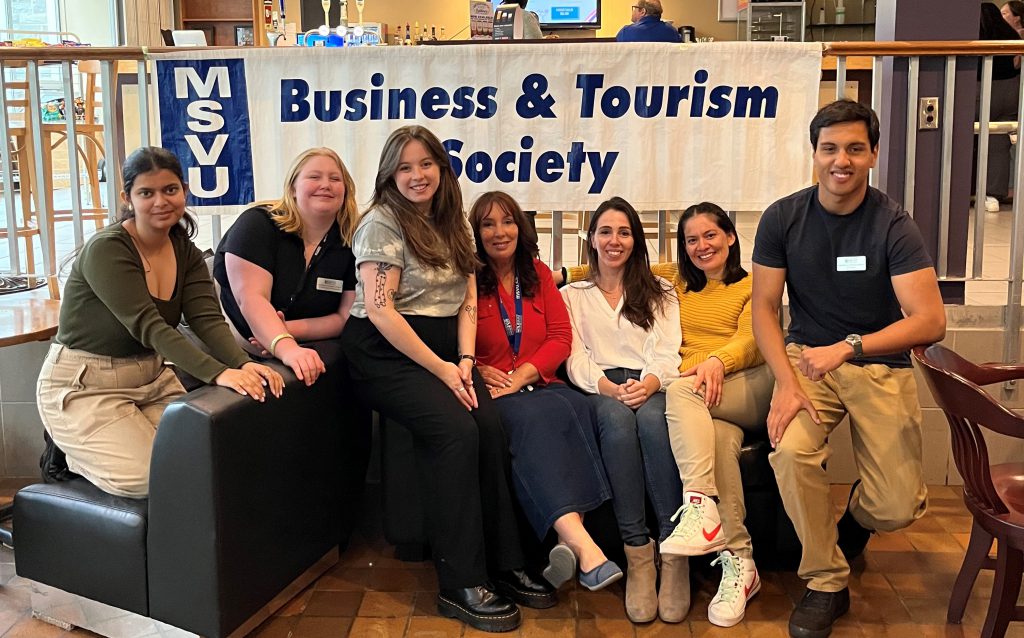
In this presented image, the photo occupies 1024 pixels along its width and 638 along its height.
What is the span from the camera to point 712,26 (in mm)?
11109

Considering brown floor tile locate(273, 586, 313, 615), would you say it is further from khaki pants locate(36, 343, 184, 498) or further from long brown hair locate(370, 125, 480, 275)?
long brown hair locate(370, 125, 480, 275)

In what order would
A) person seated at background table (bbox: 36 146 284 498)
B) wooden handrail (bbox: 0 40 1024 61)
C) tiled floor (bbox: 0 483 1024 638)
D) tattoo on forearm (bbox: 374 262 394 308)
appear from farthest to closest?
wooden handrail (bbox: 0 40 1024 61)
tattoo on forearm (bbox: 374 262 394 308)
tiled floor (bbox: 0 483 1024 638)
person seated at background table (bbox: 36 146 284 498)

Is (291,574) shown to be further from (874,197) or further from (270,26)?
(270,26)

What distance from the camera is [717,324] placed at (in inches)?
120

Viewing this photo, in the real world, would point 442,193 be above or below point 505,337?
above

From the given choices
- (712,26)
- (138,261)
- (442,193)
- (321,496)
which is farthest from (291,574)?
(712,26)

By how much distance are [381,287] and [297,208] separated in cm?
40

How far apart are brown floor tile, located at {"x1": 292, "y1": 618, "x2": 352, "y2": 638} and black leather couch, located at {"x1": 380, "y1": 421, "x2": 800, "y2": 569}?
0.37 meters

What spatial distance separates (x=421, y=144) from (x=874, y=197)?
1274mm

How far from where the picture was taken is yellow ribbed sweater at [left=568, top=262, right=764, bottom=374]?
2.97 meters

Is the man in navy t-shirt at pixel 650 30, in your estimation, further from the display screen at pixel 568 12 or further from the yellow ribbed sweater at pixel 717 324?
the display screen at pixel 568 12

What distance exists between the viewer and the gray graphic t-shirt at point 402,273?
283 centimetres

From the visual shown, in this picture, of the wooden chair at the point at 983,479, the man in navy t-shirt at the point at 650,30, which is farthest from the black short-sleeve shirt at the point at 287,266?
the man in navy t-shirt at the point at 650,30

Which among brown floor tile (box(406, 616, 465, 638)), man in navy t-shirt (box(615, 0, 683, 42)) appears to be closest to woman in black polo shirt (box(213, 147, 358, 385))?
brown floor tile (box(406, 616, 465, 638))
